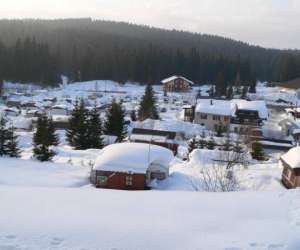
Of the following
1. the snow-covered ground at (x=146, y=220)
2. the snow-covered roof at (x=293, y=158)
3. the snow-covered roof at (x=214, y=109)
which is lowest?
the snow-covered roof at (x=214, y=109)

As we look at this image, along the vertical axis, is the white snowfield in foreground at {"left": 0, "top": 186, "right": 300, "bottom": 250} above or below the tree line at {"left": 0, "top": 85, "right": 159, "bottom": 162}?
above

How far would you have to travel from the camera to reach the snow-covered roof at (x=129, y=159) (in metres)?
15.1

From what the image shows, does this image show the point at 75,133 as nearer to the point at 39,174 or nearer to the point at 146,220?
the point at 39,174

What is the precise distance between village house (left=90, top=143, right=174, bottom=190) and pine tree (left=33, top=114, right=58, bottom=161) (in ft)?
12.7

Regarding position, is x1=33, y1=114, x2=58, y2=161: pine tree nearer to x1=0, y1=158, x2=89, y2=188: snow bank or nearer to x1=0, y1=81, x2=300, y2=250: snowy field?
x1=0, y1=158, x2=89, y2=188: snow bank

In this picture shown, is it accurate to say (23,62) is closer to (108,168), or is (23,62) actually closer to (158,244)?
(108,168)

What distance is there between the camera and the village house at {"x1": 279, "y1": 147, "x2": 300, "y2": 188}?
617 inches

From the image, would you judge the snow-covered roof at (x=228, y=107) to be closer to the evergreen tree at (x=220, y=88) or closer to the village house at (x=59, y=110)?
the village house at (x=59, y=110)

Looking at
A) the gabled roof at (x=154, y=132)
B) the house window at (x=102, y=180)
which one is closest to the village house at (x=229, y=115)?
the gabled roof at (x=154, y=132)

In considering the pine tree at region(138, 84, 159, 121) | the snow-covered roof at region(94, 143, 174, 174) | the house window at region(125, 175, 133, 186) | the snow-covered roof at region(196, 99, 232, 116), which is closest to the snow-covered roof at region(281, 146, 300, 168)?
the snow-covered roof at region(94, 143, 174, 174)

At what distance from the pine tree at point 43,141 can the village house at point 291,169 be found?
1015 cm

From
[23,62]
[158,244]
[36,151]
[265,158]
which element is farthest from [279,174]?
[23,62]

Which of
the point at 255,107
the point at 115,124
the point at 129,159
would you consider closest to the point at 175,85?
the point at 255,107

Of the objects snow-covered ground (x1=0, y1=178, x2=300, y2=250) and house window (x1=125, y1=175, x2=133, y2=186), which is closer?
snow-covered ground (x1=0, y1=178, x2=300, y2=250)
